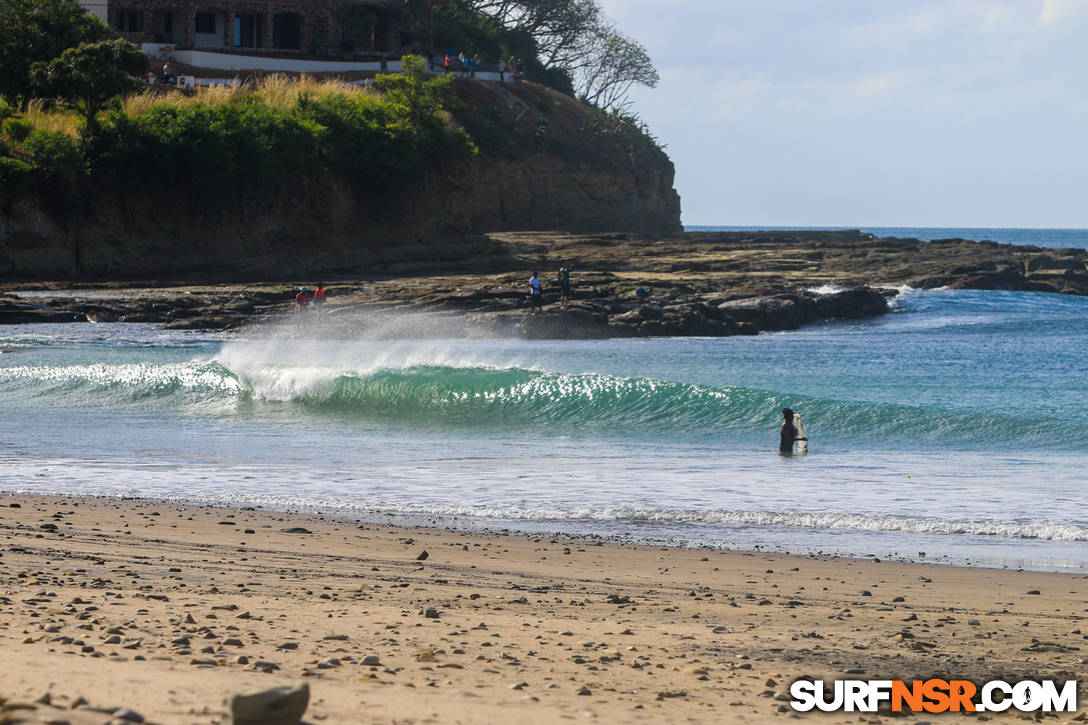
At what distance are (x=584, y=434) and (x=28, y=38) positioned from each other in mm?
31673

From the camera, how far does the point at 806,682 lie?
16.0 feet

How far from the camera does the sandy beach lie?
429cm

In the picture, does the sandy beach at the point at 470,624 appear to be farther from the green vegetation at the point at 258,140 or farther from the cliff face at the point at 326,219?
the green vegetation at the point at 258,140

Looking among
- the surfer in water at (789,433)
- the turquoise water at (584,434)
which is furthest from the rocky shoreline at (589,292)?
the surfer in water at (789,433)

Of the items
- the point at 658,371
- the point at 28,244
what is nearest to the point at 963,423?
the point at 658,371

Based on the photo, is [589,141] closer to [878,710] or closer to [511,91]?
[511,91]

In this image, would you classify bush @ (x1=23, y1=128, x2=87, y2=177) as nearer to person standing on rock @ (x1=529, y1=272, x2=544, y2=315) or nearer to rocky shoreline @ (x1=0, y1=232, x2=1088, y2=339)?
rocky shoreline @ (x1=0, y1=232, x2=1088, y2=339)

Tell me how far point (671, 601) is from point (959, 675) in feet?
6.15

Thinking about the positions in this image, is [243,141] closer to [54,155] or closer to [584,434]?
[54,155]

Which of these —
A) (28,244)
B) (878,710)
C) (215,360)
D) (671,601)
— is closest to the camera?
(878,710)

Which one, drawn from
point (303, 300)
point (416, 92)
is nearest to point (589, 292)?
point (303, 300)

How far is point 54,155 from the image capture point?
35.7m

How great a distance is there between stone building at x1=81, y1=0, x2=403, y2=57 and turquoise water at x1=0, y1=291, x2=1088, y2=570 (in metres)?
29.8

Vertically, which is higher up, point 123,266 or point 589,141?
point 589,141
